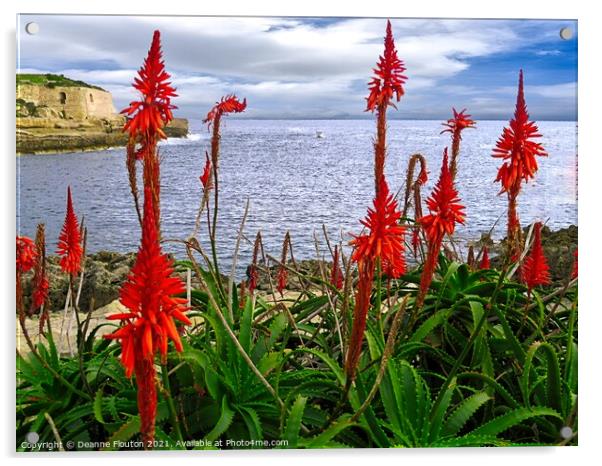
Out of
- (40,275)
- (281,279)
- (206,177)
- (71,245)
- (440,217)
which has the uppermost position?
(206,177)

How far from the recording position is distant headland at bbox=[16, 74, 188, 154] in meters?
2.87

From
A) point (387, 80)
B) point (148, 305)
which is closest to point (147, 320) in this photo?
point (148, 305)

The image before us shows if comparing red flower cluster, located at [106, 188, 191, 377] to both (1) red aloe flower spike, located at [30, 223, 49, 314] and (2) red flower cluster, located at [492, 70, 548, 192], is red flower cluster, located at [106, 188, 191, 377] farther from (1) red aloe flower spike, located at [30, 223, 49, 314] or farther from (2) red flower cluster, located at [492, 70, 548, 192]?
(2) red flower cluster, located at [492, 70, 548, 192]

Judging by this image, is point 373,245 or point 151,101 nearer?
point 373,245

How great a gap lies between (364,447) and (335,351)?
0.43m

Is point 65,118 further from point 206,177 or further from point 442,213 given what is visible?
point 442,213

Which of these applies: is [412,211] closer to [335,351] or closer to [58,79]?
[335,351]

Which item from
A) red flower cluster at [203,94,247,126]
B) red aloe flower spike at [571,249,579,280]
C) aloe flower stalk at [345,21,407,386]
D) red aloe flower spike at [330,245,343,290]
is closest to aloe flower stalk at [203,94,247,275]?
Answer: red flower cluster at [203,94,247,126]

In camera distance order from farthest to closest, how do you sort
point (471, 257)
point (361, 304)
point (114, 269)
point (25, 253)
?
point (471, 257), point (114, 269), point (25, 253), point (361, 304)

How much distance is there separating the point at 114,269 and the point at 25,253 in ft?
1.25

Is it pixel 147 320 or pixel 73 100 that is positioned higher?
pixel 73 100

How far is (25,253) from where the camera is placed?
2791 mm

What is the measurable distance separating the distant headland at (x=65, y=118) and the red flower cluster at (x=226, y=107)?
11 centimetres

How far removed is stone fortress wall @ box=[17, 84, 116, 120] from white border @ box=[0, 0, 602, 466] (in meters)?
0.09
